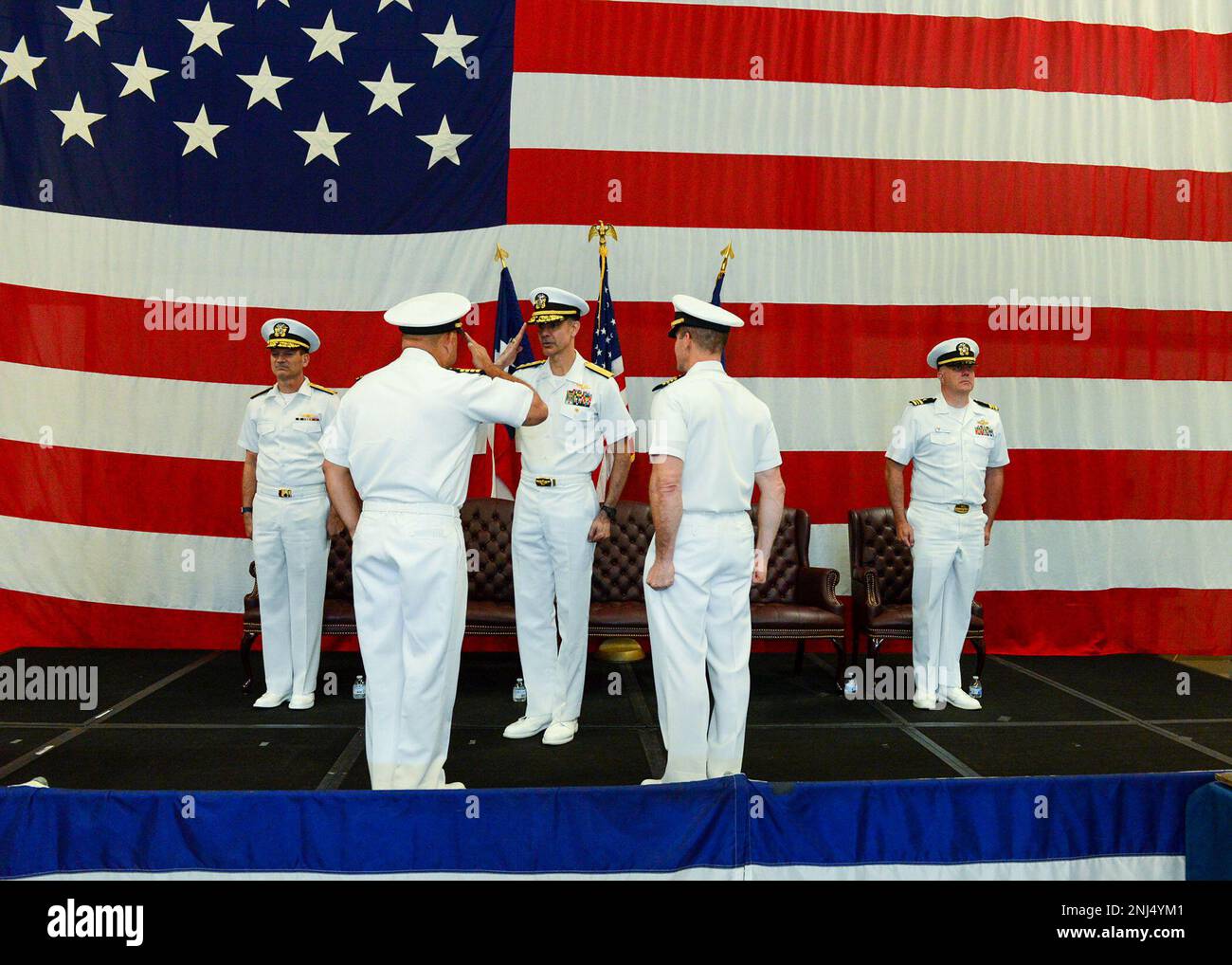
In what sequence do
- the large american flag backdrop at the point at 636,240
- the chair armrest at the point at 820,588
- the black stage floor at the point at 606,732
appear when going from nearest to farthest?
1. the black stage floor at the point at 606,732
2. the chair armrest at the point at 820,588
3. the large american flag backdrop at the point at 636,240

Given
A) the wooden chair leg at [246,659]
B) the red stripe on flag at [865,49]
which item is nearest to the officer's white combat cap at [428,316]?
the wooden chair leg at [246,659]

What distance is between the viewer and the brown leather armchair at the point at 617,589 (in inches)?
191

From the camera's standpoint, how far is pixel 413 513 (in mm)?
2861

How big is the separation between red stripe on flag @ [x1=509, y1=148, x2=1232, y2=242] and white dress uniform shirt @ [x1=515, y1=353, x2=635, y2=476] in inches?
69.7

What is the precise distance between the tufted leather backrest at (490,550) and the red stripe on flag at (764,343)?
96 centimetres

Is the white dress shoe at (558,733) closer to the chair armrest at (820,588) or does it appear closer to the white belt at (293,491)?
the white belt at (293,491)

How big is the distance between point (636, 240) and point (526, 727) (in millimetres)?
2830

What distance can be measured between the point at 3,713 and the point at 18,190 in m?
2.91

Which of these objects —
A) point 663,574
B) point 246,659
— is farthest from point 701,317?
point 246,659

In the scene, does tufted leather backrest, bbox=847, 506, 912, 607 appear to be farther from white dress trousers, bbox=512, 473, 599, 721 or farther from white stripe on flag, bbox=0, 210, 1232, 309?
white dress trousers, bbox=512, 473, 599, 721

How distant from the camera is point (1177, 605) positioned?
5.73 metres

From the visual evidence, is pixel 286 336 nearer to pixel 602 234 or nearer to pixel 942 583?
pixel 602 234

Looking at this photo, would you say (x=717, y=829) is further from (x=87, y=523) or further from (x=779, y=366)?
(x=87, y=523)
